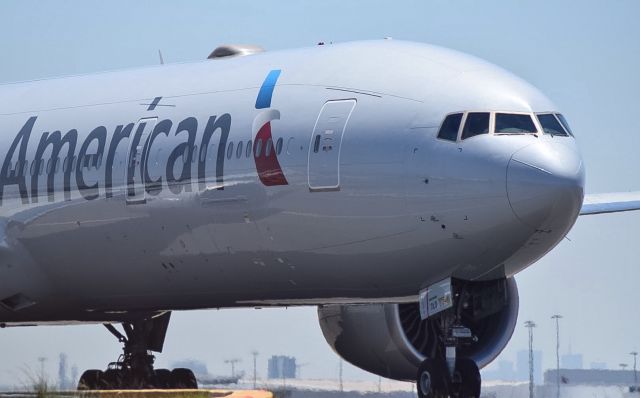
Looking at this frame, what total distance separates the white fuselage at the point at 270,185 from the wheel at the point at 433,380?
98 cm

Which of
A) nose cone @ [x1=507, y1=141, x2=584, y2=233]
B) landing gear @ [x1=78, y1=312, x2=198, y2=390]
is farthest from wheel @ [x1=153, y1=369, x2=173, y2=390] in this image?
nose cone @ [x1=507, y1=141, x2=584, y2=233]

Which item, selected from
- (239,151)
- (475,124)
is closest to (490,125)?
(475,124)

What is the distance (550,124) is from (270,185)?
132 inches

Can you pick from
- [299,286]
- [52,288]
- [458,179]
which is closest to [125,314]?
[52,288]

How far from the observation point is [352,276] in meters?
20.3

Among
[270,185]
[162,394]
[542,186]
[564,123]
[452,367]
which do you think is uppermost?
[564,123]

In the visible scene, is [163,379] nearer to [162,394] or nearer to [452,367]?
[452,367]

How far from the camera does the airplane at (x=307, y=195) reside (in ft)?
63.0

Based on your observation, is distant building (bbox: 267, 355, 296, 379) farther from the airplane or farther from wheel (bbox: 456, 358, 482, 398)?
wheel (bbox: 456, 358, 482, 398)

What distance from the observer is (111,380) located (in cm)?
2608

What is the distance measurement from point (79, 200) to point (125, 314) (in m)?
2.51

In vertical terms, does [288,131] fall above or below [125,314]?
above

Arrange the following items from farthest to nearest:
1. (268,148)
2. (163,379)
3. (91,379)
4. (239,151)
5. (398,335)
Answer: (163,379), (91,379), (398,335), (239,151), (268,148)

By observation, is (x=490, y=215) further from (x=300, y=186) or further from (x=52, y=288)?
(x=52, y=288)
